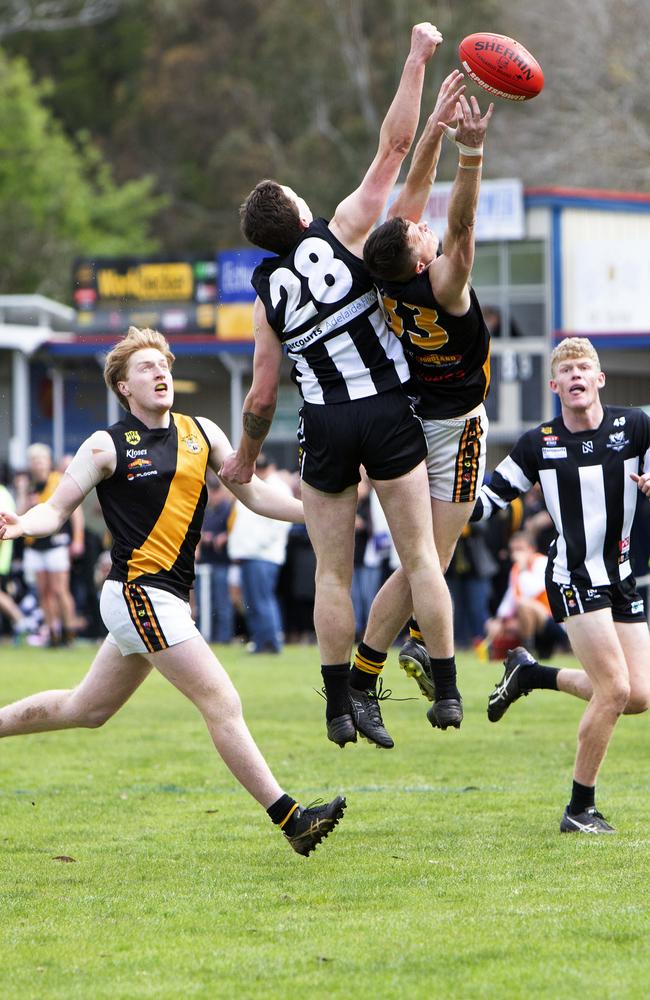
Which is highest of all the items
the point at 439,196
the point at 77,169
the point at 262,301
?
the point at 77,169

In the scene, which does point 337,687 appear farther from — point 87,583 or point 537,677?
point 87,583

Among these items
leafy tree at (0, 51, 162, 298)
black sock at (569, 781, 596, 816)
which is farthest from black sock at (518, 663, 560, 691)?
leafy tree at (0, 51, 162, 298)

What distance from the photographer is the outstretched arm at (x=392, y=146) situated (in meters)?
6.53

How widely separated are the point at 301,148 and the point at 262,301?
41.2 metres

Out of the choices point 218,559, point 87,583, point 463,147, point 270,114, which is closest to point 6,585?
point 87,583

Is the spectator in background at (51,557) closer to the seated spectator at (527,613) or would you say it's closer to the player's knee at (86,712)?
the seated spectator at (527,613)

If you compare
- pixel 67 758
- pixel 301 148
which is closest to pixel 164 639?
pixel 67 758

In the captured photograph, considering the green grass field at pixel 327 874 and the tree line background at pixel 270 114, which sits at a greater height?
the tree line background at pixel 270 114

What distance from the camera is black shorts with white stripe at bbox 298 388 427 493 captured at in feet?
22.2

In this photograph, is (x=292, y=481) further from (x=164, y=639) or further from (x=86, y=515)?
(x=164, y=639)

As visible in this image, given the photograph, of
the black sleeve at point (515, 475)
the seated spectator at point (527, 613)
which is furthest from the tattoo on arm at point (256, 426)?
the seated spectator at point (527, 613)

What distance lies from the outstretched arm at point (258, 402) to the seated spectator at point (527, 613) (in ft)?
29.5

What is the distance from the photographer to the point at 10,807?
28.8 feet

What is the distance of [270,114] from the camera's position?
48750 mm
